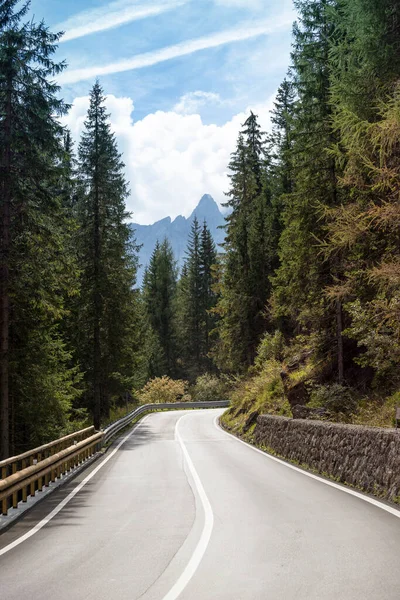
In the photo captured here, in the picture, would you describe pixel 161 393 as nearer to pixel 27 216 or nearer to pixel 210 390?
pixel 210 390

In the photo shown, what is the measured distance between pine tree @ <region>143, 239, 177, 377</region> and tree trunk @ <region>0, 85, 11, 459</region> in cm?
6209

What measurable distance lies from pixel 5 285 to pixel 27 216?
2542mm

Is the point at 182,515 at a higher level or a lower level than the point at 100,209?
lower

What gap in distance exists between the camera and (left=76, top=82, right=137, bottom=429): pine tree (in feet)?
101

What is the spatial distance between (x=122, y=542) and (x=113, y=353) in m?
25.6

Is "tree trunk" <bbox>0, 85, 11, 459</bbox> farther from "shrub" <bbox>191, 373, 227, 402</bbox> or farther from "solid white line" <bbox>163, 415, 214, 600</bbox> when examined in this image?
"shrub" <bbox>191, 373, 227, 402</bbox>

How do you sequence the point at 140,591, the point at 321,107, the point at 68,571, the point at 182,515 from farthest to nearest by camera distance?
the point at 321,107
the point at 182,515
the point at 68,571
the point at 140,591

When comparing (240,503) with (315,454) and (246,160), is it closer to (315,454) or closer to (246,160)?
(315,454)

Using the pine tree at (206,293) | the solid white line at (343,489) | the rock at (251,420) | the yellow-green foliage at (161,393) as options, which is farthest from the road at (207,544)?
the pine tree at (206,293)

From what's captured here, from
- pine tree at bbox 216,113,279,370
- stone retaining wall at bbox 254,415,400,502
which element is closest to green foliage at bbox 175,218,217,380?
pine tree at bbox 216,113,279,370

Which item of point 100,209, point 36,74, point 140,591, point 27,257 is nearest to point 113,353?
point 100,209

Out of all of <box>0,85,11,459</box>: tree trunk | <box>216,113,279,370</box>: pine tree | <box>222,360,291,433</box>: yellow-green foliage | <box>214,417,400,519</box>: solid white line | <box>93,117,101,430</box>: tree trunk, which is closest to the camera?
<box>214,417,400,519</box>: solid white line

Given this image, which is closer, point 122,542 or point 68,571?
point 68,571

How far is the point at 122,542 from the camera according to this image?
734cm
